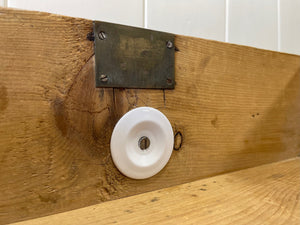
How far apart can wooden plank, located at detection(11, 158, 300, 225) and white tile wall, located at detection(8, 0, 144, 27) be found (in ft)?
1.15

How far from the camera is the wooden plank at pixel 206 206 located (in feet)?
0.96

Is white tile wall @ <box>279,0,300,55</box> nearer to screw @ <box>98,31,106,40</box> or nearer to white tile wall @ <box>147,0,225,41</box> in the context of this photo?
white tile wall @ <box>147,0,225,41</box>

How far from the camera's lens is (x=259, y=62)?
1.71ft

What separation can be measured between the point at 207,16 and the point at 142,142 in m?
0.41

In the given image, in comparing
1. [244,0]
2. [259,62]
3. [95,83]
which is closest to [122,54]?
[95,83]

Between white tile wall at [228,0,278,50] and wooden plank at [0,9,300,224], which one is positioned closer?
wooden plank at [0,9,300,224]

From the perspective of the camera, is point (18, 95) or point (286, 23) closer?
point (18, 95)

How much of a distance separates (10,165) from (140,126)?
19cm

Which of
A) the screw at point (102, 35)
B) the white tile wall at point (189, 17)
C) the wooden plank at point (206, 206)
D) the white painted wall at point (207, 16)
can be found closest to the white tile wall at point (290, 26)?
the white painted wall at point (207, 16)

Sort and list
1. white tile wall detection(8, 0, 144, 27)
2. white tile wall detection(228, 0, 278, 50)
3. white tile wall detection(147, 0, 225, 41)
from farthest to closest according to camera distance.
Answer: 1. white tile wall detection(228, 0, 278, 50)
2. white tile wall detection(147, 0, 225, 41)
3. white tile wall detection(8, 0, 144, 27)

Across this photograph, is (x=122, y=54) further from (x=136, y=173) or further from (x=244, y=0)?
(x=244, y=0)

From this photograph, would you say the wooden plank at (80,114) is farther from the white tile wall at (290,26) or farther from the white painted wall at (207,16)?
the white tile wall at (290,26)

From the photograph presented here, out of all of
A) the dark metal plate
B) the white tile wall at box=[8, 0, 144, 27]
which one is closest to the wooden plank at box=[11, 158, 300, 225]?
the dark metal plate

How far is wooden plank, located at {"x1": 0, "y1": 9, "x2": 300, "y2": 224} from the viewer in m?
0.29
